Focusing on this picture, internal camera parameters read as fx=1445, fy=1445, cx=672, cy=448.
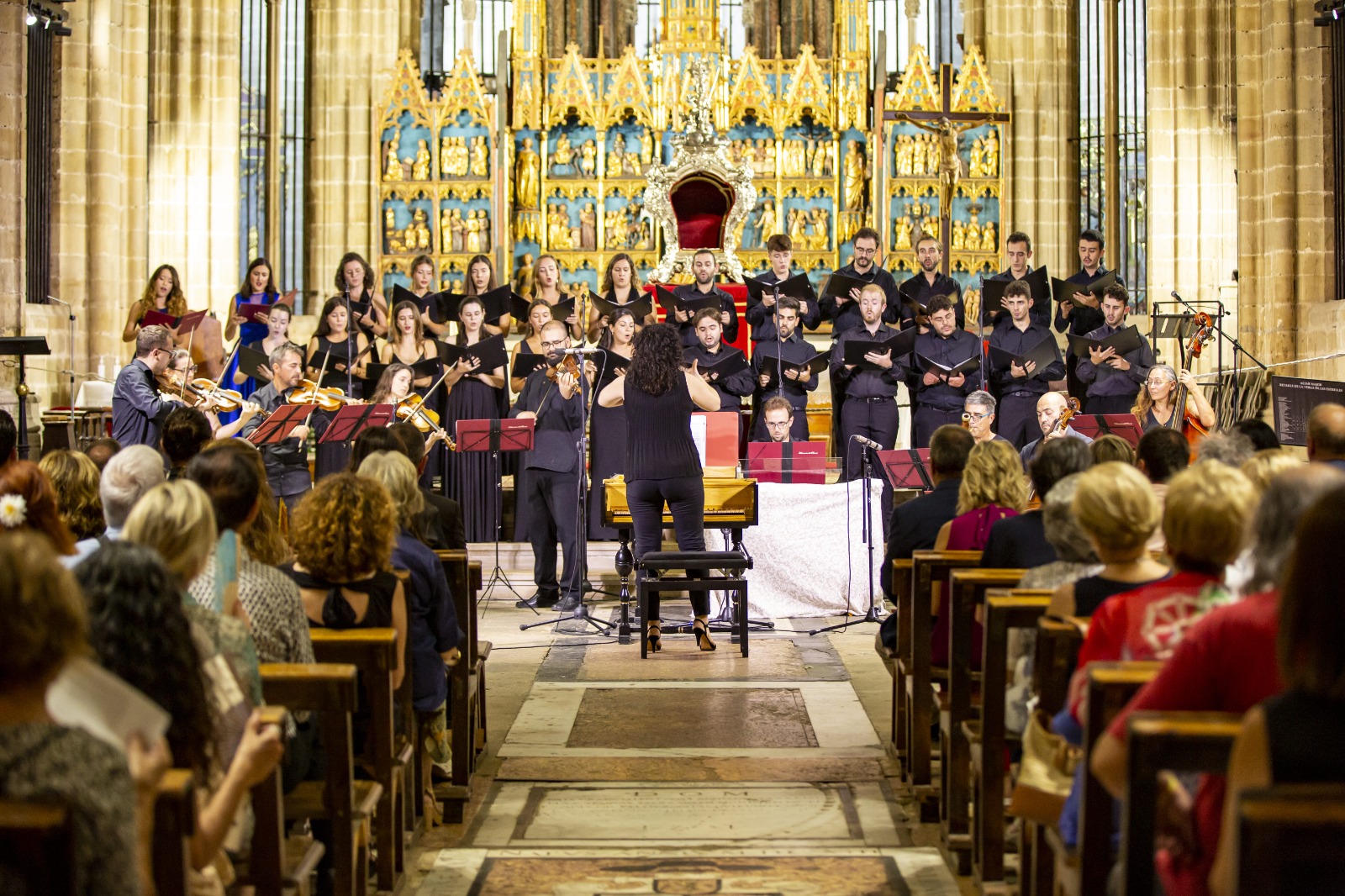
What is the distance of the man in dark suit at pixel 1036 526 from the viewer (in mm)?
3996

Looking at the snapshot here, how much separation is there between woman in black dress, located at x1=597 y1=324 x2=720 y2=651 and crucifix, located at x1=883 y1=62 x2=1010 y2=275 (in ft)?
20.1

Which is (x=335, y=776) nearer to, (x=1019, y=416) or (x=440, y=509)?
(x=440, y=509)

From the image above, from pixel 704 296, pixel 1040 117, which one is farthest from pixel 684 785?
pixel 1040 117

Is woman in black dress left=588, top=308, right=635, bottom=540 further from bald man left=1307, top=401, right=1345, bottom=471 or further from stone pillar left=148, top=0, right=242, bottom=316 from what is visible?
stone pillar left=148, top=0, right=242, bottom=316

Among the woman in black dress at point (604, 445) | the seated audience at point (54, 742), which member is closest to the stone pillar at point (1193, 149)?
the woman in black dress at point (604, 445)

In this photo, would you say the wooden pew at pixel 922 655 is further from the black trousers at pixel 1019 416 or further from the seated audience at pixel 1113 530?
the black trousers at pixel 1019 416

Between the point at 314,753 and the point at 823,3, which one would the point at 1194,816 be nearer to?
the point at 314,753

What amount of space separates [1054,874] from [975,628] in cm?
123

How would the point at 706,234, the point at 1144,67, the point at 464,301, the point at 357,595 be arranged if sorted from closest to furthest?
1. the point at 357,595
2. the point at 464,301
3. the point at 706,234
4. the point at 1144,67

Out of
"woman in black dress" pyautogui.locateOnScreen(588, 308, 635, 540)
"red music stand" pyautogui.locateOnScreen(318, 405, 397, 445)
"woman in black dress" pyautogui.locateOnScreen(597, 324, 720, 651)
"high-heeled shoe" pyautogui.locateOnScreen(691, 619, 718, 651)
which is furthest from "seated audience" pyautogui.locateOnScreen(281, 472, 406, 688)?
"woman in black dress" pyautogui.locateOnScreen(588, 308, 635, 540)

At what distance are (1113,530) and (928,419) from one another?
251 inches

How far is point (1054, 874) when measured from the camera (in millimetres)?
3191

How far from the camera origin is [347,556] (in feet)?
11.8

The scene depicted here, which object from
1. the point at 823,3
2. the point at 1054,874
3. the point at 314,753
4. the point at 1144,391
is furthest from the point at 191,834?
the point at 823,3
